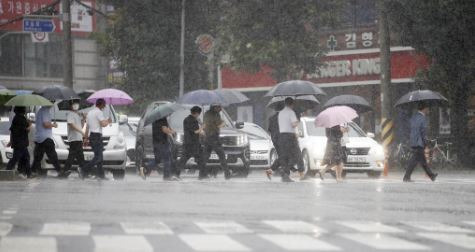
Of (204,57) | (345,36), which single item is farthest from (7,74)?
(345,36)

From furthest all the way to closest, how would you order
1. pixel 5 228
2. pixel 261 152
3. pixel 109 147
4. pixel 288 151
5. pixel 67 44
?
1. pixel 67 44
2. pixel 261 152
3. pixel 109 147
4. pixel 288 151
5. pixel 5 228

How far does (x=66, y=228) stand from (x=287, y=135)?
13.4 m

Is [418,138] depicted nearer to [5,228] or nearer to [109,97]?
[109,97]

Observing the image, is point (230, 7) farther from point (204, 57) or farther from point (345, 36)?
point (204, 57)

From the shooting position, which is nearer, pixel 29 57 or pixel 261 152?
pixel 261 152

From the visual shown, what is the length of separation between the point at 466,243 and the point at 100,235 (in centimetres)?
353

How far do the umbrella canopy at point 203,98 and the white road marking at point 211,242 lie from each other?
726 inches

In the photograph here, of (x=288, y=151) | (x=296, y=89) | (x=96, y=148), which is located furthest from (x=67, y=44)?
(x=288, y=151)

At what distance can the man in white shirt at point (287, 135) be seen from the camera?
27.3 meters

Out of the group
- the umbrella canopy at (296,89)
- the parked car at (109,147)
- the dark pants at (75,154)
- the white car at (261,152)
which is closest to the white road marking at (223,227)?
the dark pants at (75,154)

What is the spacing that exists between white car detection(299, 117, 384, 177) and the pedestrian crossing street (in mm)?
17124

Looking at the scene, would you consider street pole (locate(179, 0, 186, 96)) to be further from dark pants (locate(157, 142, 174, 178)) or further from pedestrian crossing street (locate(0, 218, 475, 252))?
pedestrian crossing street (locate(0, 218, 475, 252))

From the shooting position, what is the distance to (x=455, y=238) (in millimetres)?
13758

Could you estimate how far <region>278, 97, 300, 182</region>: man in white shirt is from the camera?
89.6 feet
